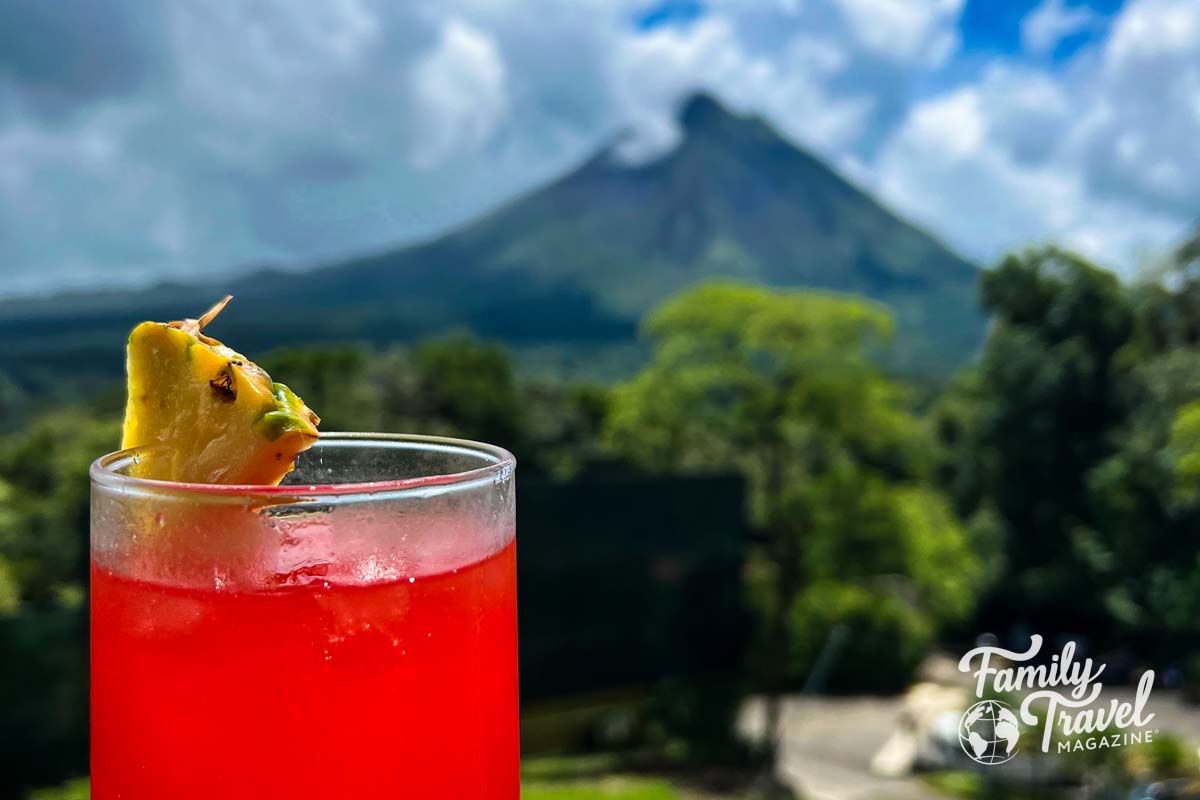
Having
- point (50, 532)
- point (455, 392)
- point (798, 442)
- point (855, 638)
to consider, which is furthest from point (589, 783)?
point (455, 392)

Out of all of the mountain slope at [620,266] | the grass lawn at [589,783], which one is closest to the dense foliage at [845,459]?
the grass lawn at [589,783]

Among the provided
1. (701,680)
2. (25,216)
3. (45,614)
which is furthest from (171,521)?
(25,216)

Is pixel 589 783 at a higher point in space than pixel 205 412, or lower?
lower

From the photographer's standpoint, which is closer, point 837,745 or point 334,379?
point 837,745

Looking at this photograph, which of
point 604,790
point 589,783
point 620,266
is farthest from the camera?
point 620,266

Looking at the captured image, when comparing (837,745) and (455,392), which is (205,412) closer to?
(837,745)

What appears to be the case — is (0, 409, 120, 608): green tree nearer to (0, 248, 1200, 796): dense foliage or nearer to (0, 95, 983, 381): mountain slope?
(0, 248, 1200, 796): dense foliage

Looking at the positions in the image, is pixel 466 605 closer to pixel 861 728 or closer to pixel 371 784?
pixel 371 784
